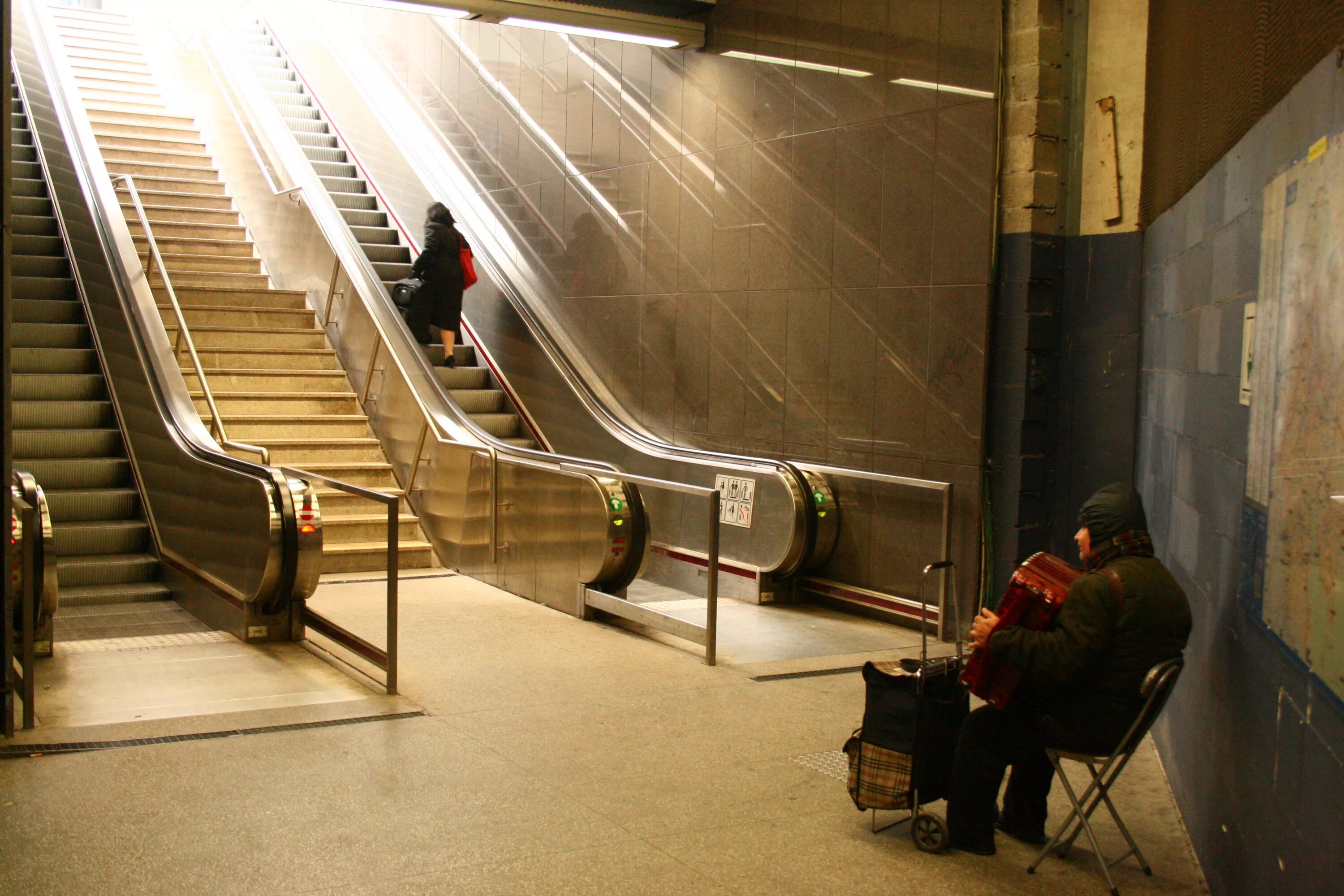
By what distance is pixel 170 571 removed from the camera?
7.24 m

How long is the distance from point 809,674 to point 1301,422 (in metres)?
3.34

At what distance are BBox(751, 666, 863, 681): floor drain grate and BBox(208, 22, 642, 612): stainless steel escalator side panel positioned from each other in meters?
1.43

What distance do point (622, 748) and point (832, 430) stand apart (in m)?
3.53

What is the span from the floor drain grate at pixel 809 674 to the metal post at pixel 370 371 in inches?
197

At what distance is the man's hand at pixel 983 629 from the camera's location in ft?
12.0

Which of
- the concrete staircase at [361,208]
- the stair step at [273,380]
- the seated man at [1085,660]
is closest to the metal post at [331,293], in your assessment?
the concrete staircase at [361,208]

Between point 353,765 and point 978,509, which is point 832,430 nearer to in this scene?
point 978,509

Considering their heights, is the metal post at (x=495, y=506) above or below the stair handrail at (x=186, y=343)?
below

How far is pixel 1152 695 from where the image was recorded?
11.2 feet

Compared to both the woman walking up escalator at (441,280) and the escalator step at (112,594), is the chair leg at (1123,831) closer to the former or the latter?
the escalator step at (112,594)

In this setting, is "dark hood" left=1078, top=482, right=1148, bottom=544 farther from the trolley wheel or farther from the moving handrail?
the moving handrail

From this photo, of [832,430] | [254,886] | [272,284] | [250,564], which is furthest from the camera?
[272,284]

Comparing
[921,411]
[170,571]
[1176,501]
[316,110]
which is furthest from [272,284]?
[1176,501]

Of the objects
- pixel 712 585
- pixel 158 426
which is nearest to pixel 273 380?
pixel 158 426
